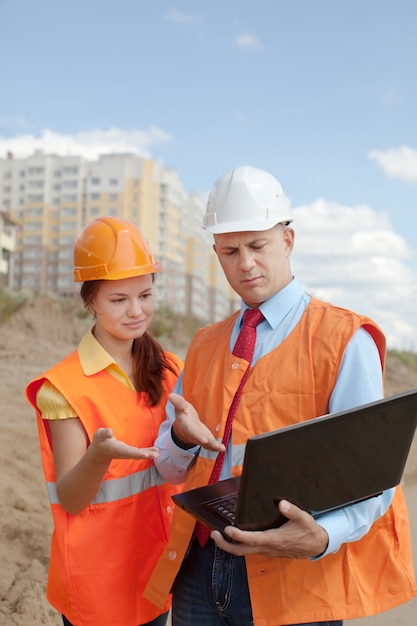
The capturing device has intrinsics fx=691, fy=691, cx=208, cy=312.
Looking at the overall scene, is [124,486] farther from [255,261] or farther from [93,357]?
[255,261]

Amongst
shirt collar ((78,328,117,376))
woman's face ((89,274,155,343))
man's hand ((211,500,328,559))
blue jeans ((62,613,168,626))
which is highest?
woman's face ((89,274,155,343))

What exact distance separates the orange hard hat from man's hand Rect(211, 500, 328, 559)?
1163 millimetres

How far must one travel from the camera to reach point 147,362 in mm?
2824

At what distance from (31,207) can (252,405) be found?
4916 centimetres

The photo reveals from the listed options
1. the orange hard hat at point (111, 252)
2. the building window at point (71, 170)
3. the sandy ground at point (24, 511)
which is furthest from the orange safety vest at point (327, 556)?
the building window at point (71, 170)

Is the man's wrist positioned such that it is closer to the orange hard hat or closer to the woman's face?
the woman's face

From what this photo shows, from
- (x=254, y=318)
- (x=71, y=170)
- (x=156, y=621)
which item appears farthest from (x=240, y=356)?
(x=71, y=170)

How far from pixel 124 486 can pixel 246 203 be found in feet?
3.85

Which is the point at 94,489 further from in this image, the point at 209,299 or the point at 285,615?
the point at 209,299

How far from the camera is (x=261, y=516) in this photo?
188 centimetres

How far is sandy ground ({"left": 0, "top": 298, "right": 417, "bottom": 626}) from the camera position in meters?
4.60

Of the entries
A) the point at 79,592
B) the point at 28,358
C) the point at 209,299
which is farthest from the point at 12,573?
the point at 209,299

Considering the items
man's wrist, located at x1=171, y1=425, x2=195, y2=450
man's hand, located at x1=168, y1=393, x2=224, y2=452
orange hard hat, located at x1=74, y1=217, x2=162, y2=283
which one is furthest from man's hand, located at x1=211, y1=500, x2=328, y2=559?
orange hard hat, located at x1=74, y1=217, x2=162, y2=283

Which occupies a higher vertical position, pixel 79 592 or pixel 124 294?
pixel 124 294
